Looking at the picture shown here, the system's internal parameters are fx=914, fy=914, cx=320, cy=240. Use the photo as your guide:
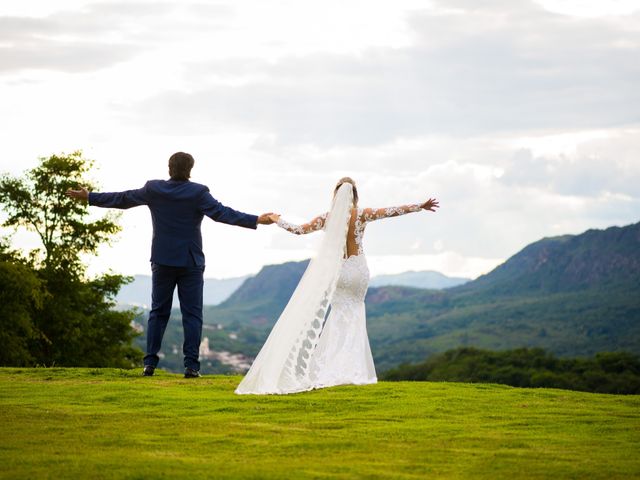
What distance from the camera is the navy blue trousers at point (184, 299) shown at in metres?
15.7

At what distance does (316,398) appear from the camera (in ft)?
43.0

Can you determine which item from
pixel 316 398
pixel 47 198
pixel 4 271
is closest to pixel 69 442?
pixel 316 398

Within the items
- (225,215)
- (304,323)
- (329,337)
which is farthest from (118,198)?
(329,337)

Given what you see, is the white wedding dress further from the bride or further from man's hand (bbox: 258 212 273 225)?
man's hand (bbox: 258 212 273 225)

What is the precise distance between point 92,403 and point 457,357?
5195 inches

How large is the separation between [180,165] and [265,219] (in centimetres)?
173

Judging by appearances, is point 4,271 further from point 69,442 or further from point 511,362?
point 511,362

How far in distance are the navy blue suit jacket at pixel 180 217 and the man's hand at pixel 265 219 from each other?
20 centimetres

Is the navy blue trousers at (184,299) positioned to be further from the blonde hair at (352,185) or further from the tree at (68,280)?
the tree at (68,280)

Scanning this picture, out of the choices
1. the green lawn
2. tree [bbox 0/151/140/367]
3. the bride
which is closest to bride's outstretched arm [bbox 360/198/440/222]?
the bride

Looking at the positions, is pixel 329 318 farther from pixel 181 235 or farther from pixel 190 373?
pixel 181 235

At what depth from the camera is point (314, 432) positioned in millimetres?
10289

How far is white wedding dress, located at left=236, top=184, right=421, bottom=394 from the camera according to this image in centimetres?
1427

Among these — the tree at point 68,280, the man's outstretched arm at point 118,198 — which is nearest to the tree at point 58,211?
the tree at point 68,280
